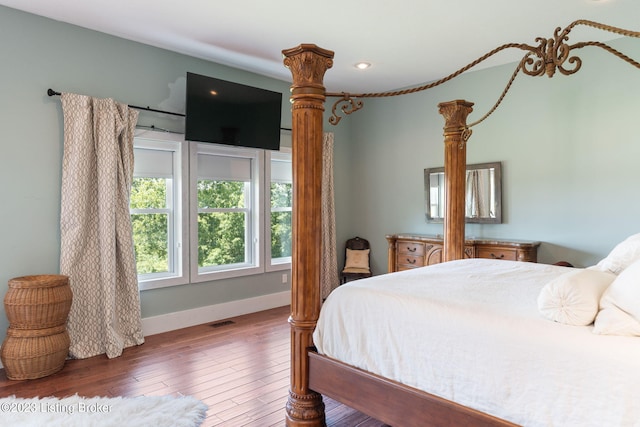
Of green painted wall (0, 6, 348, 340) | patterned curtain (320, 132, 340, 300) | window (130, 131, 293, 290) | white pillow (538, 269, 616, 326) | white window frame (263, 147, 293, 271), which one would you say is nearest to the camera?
white pillow (538, 269, 616, 326)

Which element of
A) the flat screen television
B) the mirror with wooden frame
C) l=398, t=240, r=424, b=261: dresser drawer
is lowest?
l=398, t=240, r=424, b=261: dresser drawer

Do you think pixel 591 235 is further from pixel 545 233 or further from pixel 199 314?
pixel 199 314

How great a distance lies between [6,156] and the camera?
3164mm

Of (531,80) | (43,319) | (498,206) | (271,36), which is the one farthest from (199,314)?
(531,80)

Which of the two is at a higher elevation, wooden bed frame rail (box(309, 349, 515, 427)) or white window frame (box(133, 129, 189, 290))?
white window frame (box(133, 129, 189, 290))

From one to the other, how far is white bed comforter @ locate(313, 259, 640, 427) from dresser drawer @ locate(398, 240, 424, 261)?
2205 millimetres

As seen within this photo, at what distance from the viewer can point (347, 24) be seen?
3.38 m

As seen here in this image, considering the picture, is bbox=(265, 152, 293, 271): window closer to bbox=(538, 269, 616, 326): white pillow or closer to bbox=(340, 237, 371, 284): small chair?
bbox=(340, 237, 371, 284): small chair

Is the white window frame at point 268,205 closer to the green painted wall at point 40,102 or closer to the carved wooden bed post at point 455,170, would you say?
the green painted wall at point 40,102

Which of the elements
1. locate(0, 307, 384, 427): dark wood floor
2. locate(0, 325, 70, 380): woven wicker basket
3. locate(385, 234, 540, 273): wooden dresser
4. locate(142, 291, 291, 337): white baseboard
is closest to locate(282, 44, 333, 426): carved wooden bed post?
locate(0, 307, 384, 427): dark wood floor

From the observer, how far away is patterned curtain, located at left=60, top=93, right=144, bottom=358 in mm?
3373

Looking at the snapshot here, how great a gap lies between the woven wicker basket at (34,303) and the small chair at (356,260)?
10.7 feet

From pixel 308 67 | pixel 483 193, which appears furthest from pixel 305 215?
pixel 483 193

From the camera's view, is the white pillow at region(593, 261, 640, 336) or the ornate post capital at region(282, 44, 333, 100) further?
the ornate post capital at region(282, 44, 333, 100)
